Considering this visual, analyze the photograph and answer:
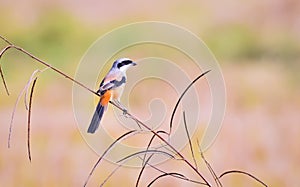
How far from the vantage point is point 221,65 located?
9344mm

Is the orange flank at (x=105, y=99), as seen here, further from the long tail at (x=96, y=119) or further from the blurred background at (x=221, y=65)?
the blurred background at (x=221, y=65)

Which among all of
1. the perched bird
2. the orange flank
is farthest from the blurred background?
the orange flank

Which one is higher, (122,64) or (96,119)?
(122,64)

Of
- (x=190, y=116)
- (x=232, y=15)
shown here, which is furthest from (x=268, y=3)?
(x=190, y=116)

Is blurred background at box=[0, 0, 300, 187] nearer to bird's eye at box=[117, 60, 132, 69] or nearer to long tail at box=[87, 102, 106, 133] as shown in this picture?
bird's eye at box=[117, 60, 132, 69]

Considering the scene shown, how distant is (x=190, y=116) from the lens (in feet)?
21.4

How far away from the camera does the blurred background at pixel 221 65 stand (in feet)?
16.5

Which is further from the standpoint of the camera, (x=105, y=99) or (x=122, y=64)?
(x=122, y=64)

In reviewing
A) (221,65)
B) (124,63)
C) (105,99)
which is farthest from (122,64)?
(221,65)

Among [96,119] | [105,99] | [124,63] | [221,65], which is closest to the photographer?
[96,119]

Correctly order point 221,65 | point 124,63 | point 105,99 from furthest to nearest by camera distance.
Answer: point 221,65 → point 124,63 → point 105,99

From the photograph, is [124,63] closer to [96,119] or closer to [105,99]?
[105,99]

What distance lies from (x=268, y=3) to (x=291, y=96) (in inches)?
180

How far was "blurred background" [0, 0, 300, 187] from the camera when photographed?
198 inches
